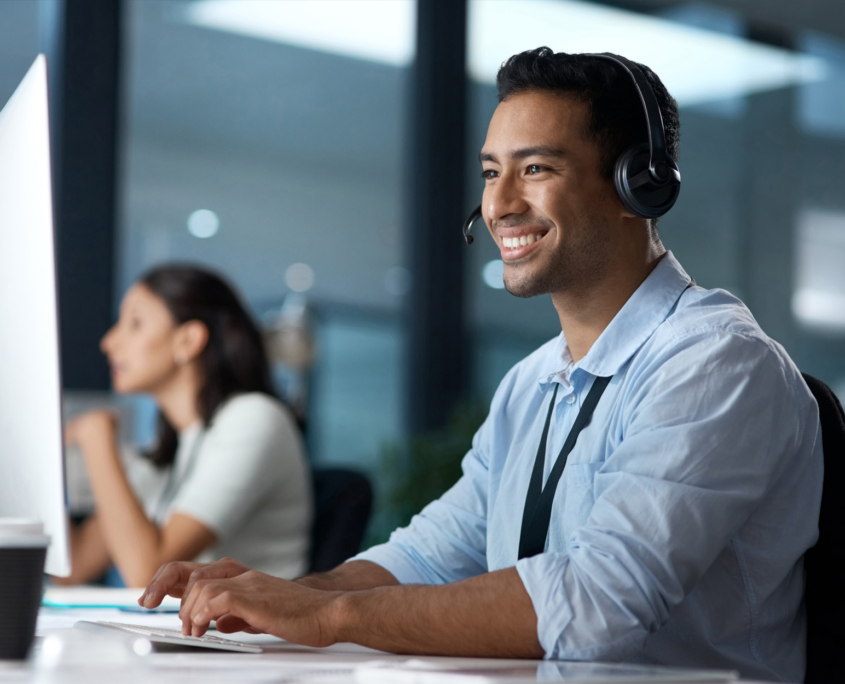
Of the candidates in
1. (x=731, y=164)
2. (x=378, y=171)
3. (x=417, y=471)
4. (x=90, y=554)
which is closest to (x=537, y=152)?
(x=90, y=554)

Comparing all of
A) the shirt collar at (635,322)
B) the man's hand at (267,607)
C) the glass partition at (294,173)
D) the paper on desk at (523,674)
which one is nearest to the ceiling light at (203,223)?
the glass partition at (294,173)

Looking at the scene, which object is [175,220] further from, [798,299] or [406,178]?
[798,299]

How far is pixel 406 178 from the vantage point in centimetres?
422

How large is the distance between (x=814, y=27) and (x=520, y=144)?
3.98 m

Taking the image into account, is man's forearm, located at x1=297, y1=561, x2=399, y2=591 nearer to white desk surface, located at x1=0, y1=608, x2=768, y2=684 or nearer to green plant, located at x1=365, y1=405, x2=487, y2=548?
white desk surface, located at x1=0, y1=608, x2=768, y2=684

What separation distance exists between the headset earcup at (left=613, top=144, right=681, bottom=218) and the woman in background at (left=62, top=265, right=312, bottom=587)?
1.19 m

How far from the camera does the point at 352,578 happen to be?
139 cm

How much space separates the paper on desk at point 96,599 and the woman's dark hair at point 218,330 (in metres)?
0.83

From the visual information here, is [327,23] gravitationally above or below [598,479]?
above

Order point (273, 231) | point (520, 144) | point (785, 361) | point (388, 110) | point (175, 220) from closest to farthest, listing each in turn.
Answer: point (785, 361) → point (520, 144) → point (175, 220) → point (273, 231) → point (388, 110)

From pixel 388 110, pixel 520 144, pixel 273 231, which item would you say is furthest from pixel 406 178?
pixel 520 144

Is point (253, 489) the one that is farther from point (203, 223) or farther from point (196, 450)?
point (203, 223)

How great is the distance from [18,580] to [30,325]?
29 centimetres

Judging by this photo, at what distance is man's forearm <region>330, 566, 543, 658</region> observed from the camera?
0.99 m
